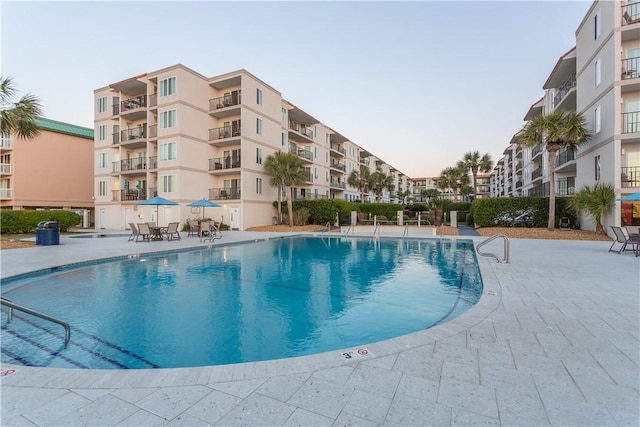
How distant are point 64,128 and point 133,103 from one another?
1214 cm

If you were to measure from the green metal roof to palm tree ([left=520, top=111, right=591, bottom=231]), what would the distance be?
143ft

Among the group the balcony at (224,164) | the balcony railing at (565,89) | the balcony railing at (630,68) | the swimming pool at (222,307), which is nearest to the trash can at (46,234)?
the swimming pool at (222,307)

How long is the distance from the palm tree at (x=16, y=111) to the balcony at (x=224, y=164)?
45.2 feet

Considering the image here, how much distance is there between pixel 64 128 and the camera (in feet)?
110

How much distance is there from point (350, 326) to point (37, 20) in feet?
54.2

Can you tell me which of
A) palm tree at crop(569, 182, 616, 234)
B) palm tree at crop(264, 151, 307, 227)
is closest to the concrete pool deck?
palm tree at crop(569, 182, 616, 234)

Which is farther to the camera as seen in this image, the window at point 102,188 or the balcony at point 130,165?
the window at point 102,188

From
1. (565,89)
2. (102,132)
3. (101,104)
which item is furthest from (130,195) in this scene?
(565,89)

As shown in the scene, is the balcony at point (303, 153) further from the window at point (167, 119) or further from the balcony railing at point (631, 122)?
the balcony railing at point (631, 122)

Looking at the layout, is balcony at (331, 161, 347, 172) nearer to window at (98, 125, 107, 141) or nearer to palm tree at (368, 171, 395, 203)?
palm tree at (368, 171, 395, 203)

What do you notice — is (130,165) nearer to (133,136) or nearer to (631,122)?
(133,136)

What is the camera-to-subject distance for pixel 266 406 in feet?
8.02

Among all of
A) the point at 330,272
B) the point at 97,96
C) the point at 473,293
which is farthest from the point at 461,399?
the point at 97,96

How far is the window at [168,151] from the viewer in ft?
82.3
